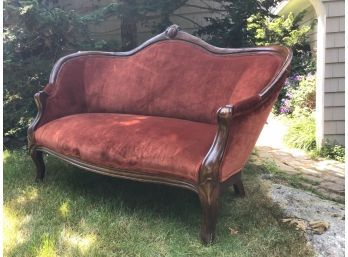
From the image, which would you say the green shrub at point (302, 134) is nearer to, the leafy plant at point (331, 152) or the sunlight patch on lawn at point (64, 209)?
the leafy plant at point (331, 152)

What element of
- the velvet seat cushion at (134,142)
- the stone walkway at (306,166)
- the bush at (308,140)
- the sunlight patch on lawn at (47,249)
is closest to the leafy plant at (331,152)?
the bush at (308,140)

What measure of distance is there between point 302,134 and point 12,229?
12.3 feet

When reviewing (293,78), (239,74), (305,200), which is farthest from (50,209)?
(293,78)

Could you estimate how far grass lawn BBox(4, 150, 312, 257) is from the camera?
2208 mm

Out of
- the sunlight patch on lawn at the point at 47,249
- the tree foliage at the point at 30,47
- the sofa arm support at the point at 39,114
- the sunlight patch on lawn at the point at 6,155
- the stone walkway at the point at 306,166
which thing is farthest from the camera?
the tree foliage at the point at 30,47

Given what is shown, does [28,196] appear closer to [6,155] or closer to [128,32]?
[6,155]

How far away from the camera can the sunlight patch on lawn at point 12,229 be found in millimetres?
2273

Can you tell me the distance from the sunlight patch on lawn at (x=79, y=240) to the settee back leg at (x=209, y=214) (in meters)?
0.64

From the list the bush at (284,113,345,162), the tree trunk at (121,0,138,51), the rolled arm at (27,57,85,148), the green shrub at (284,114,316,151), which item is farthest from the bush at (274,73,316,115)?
the rolled arm at (27,57,85,148)

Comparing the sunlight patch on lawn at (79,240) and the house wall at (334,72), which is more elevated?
the house wall at (334,72)

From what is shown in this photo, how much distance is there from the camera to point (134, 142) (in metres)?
2.47

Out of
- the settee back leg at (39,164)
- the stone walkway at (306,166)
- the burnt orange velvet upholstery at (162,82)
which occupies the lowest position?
the stone walkway at (306,166)

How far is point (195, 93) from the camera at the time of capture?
3.09 metres

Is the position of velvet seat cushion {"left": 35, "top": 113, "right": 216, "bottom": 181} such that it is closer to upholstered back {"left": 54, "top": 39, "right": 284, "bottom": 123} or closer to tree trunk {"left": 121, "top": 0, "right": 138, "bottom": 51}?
upholstered back {"left": 54, "top": 39, "right": 284, "bottom": 123}
